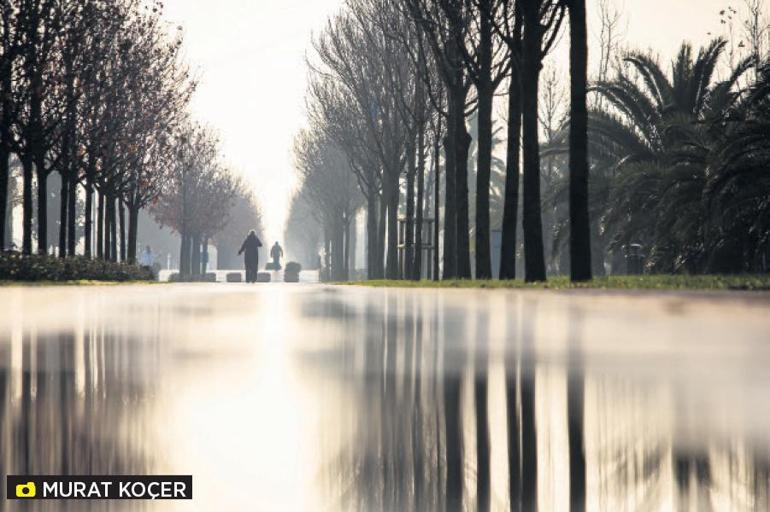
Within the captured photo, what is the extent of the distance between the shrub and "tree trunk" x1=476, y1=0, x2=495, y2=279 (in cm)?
1124

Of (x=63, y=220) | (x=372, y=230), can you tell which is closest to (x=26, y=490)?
(x=63, y=220)

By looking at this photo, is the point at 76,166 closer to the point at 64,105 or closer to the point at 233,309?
the point at 64,105

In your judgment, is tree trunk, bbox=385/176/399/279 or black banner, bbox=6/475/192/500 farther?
tree trunk, bbox=385/176/399/279

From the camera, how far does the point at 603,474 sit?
482 centimetres

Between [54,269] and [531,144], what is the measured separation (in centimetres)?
1409

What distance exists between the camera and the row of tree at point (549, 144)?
2655 centimetres

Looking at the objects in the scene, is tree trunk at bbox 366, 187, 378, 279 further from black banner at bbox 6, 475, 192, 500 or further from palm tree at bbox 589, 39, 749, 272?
black banner at bbox 6, 475, 192, 500

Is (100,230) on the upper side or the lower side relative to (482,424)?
upper

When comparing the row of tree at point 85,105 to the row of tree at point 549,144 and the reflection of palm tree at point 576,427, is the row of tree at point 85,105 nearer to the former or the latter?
the row of tree at point 549,144

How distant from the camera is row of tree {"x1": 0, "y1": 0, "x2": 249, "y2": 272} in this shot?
35.7 m

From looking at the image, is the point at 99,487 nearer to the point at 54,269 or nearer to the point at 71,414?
the point at 71,414

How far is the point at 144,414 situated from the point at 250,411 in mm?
535

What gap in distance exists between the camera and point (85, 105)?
140 feet

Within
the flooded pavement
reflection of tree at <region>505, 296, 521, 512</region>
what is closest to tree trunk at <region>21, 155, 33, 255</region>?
the flooded pavement
